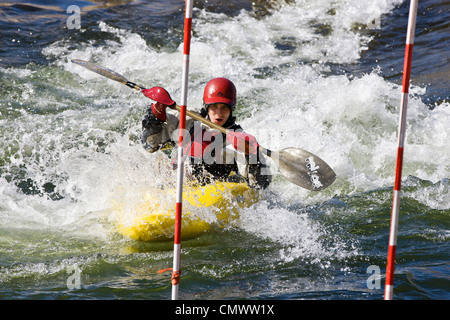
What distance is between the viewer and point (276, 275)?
12.3 feet

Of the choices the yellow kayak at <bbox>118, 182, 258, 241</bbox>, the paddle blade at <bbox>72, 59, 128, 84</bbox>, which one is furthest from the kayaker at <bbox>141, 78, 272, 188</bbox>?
the paddle blade at <bbox>72, 59, 128, 84</bbox>

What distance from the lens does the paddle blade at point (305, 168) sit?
454 cm

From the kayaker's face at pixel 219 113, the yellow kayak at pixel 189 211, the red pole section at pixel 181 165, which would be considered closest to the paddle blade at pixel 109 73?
the kayaker's face at pixel 219 113

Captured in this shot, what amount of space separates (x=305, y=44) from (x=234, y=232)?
7216mm

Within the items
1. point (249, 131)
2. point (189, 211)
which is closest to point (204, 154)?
point (189, 211)

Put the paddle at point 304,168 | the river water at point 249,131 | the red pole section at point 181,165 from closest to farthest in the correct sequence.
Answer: the red pole section at point 181,165, the river water at point 249,131, the paddle at point 304,168

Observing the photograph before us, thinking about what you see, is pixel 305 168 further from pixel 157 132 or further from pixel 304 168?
pixel 157 132

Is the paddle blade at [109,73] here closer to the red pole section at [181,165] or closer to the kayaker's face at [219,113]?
the kayaker's face at [219,113]

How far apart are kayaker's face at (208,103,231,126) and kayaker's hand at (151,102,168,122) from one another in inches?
20.1

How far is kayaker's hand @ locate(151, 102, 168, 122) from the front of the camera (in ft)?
14.4

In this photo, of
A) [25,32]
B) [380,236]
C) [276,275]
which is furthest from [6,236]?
[25,32]

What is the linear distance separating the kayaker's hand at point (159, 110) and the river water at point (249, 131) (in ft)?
1.68

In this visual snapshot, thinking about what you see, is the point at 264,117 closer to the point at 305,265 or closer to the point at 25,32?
the point at 305,265

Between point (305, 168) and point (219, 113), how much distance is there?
3.00ft
